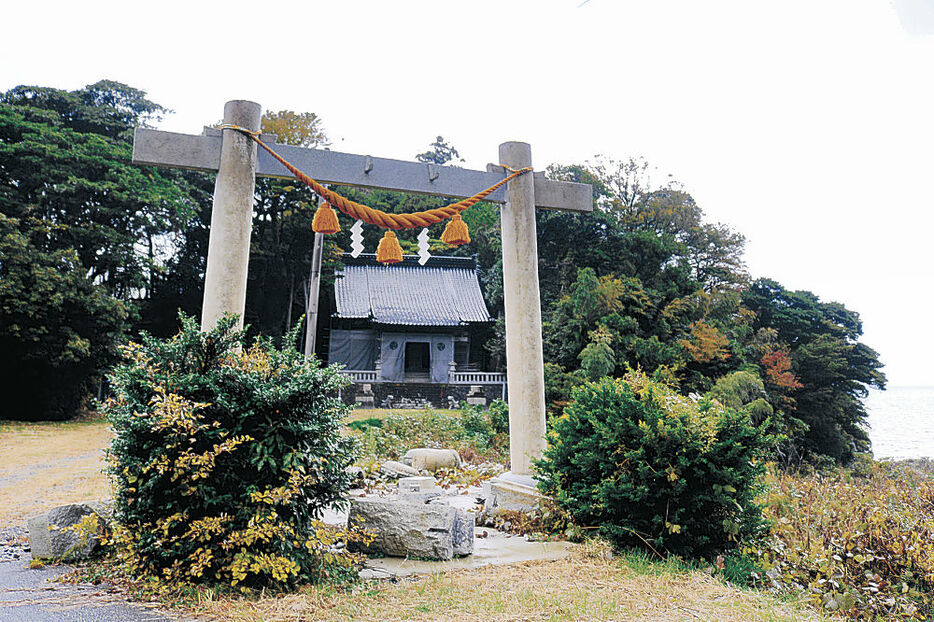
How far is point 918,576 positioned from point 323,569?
14.2 feet

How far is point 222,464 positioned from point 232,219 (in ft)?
7.66

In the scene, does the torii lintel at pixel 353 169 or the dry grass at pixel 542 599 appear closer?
the dry grass at pixel 542 599

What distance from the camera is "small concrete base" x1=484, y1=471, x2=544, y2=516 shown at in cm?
526

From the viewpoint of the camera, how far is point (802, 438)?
1897 centimetres

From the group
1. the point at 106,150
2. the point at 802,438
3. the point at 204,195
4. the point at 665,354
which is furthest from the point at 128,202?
the point at 802,438

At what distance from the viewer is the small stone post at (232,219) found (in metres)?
4.88

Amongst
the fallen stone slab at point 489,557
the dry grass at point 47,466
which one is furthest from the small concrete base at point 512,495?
the dry grass at point 47,466

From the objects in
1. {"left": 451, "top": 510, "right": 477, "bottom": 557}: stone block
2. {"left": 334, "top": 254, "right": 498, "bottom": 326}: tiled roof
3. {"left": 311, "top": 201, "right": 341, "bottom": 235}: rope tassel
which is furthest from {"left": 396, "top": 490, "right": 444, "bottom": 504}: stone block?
{"left": 334, "top": 254, "right": 498, "bottom": 326}: tiled roof

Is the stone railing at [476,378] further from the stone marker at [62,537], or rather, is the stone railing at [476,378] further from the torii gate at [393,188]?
the stone marker at [62,537]

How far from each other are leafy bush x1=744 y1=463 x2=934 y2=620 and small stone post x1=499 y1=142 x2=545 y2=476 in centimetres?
201

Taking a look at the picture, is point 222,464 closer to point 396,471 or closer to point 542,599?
point 542,599

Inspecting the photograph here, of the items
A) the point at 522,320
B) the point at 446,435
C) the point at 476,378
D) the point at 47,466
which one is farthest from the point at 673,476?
the point at 476,378

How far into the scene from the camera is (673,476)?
13.3 ft

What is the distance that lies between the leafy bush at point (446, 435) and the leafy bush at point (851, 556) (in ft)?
14.7
